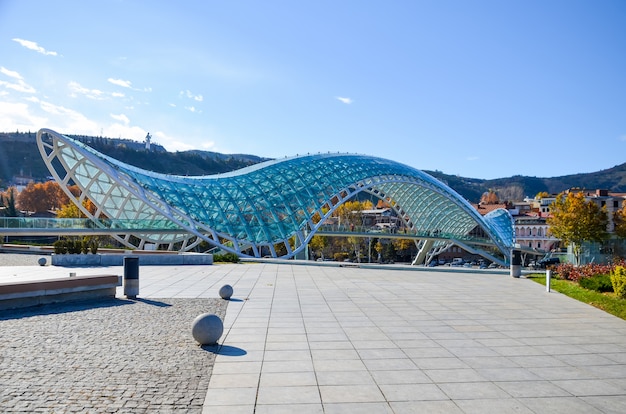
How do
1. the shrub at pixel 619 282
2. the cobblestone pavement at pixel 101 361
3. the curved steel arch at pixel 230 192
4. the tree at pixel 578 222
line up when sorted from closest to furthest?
the cobblestone pavement at pixel 101 361, the shrub at pixel 619 282, the curved steel arch at pixel 230 192, the tree at pixel 578 222

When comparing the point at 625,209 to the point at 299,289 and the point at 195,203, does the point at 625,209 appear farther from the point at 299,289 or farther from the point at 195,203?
the point at 299,289

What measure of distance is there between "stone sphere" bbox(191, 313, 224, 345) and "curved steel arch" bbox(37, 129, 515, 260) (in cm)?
2709

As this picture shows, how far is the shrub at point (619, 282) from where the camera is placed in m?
15.3

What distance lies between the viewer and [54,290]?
44.5ft

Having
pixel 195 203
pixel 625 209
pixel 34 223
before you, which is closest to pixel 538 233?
pixel 625 209

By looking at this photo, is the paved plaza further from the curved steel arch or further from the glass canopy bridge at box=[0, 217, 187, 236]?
the curved steel arch

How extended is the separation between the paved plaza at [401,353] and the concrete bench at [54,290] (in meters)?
1.22

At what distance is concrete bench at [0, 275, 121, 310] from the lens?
41.3ft

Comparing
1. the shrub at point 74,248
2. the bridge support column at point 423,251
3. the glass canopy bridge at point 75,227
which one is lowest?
the bridge support column at point 423,251

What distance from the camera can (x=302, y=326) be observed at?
11570 millimetres

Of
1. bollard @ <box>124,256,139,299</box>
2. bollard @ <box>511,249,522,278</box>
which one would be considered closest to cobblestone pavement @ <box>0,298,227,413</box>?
bollard @ <box>124,256,139,299</box>

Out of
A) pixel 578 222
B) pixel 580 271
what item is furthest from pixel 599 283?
pixel 578 222

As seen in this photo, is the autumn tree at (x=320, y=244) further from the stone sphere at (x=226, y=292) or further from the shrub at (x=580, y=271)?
the stone sphere at (x=226, y=292)

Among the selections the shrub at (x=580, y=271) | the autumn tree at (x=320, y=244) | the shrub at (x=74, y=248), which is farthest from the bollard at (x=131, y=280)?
the autumn tree at (x=320, y=244)
